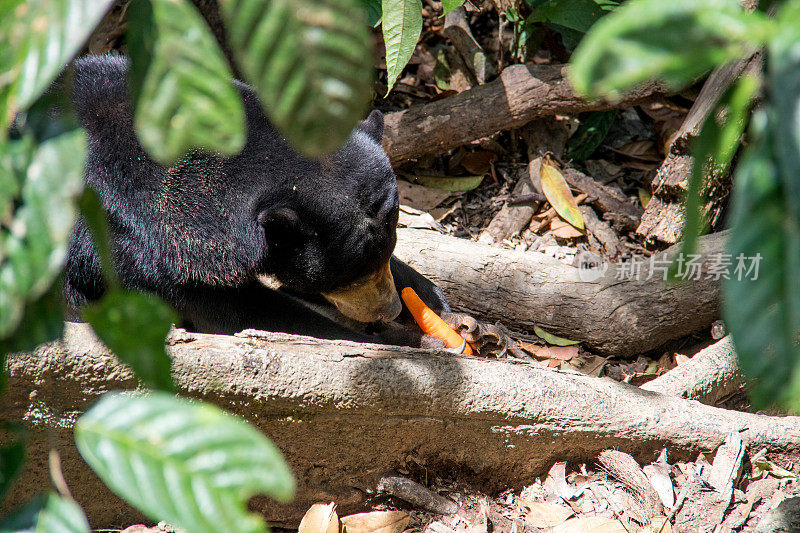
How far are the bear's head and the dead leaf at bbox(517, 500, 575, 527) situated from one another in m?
1.37

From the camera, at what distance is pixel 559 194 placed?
4793 millimetres

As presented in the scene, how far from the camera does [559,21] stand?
4.48m

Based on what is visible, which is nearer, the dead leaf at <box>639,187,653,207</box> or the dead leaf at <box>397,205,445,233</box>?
the dead leaf at <box>397,205,445,233</box>

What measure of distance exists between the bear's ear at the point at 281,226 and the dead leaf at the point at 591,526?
5.39 ft

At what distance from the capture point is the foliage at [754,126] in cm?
55

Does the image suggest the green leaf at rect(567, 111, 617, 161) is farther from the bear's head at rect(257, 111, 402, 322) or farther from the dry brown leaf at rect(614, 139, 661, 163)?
the bear's head at rect(257, 111, 402, 322)

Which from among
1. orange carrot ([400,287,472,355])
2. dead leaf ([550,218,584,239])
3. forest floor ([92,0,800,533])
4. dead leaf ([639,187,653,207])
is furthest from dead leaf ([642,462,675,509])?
dead leaf ([639,187,653,207])

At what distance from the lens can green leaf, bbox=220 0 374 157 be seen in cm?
61

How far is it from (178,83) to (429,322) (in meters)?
3.24

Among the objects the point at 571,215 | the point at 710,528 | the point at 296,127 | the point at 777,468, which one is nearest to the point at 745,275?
the point at 296,127

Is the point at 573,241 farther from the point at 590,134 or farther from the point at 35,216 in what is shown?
the point at 35,216

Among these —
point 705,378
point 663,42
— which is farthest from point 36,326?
point 705,378

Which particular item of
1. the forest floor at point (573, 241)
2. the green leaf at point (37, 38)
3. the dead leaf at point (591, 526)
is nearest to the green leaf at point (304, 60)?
the green leaf at point (37, 38)

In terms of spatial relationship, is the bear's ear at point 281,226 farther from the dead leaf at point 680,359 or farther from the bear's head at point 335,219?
the dead leaf at point 680,359
